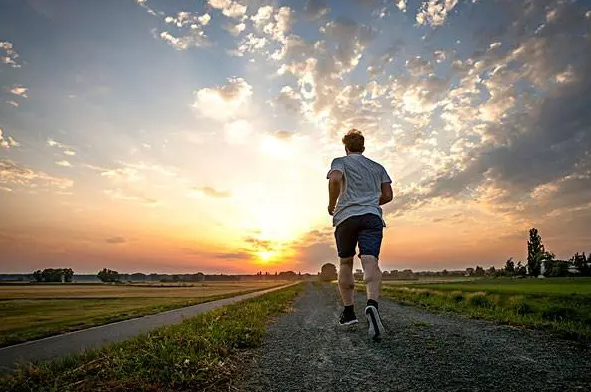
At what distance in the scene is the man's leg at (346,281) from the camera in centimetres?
556

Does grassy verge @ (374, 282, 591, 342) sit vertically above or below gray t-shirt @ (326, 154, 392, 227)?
below

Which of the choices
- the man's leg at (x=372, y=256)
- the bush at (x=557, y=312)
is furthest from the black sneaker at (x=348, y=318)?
the bush at (x=557, y=312)

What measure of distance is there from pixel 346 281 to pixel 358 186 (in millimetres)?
1534

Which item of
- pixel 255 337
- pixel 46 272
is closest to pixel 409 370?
pixel 255 337

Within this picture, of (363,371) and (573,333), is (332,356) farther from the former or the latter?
(573,333)

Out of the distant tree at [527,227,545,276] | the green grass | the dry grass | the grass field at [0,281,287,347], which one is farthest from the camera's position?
the distant tree at [527,227,545,276]

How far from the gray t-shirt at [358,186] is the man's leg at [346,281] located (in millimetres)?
650

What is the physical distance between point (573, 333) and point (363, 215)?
3916mm

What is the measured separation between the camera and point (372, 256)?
200 inches

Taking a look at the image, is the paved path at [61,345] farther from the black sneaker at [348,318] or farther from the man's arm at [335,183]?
the man's arm at [335,183]

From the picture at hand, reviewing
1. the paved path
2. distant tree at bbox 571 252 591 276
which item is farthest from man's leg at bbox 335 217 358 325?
distant tree at bbox 571 252 591 276

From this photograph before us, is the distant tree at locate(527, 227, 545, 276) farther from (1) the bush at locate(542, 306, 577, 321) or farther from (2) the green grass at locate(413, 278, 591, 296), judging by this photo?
(1) the bush at locate(542, 306, 577, 321)

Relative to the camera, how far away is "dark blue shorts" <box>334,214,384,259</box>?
5.12 meters

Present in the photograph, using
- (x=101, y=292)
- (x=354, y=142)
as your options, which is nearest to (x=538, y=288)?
(x=354, y=142)
